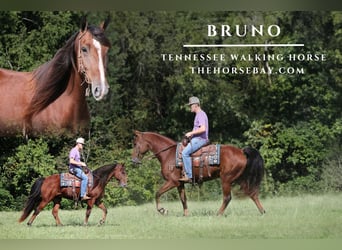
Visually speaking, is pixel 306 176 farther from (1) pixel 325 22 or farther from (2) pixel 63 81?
(2) pixel 63 81

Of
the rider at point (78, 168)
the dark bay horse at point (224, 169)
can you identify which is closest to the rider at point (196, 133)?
the dark bay horse at point (224, 169)

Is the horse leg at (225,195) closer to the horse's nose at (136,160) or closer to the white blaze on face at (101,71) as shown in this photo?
the horse's nose at (136,160)

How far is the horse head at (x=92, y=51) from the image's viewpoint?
7.65 metres

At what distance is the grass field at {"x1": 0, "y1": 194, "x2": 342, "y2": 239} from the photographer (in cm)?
771

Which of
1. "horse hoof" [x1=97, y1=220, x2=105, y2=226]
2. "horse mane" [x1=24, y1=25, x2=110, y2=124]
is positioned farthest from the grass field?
"horse mane" [x1=24, y1=25, x2=110, y2=124]

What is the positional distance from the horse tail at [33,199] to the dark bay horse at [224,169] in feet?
3.15

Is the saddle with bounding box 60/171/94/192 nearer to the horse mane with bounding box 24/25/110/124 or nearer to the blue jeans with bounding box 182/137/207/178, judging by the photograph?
the horse mane with bounding box 24/25/110/124

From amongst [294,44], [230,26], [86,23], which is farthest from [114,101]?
[294,44]

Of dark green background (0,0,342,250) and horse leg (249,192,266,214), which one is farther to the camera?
horse leg (249,192,266,214)

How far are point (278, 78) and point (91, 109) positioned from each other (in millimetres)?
1862

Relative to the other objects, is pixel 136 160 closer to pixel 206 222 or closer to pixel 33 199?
pixel 206 222

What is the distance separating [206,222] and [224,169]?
1.78 feet

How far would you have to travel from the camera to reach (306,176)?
7.83m
